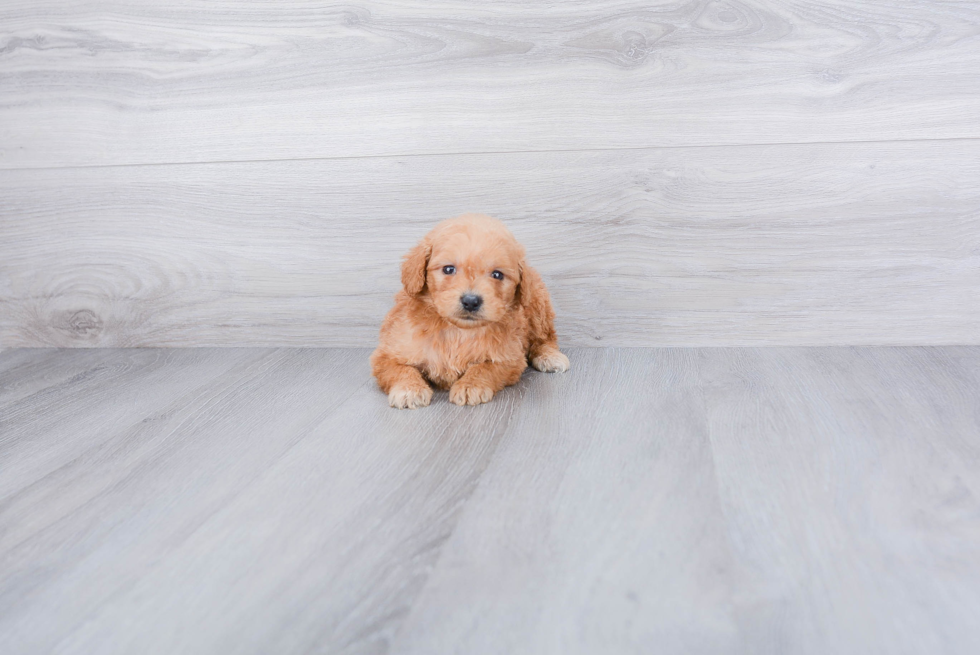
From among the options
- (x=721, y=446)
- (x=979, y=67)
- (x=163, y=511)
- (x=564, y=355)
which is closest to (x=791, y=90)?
(x=979, y=67)

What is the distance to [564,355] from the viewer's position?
5.04 ft

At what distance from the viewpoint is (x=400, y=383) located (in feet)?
4.32

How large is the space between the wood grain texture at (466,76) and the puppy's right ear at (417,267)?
40cm

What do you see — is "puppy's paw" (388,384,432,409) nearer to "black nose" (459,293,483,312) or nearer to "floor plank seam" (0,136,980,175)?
"black nose" (459,293,483,312)

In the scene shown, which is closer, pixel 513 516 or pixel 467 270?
pixel 513 516

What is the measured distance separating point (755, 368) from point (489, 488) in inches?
29.2

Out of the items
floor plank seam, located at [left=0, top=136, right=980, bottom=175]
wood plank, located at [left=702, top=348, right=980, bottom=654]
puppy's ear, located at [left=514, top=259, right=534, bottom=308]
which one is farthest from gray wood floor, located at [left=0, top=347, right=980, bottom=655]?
floor plank seam, located at [left=0, top=136, right=980, bottom=175]

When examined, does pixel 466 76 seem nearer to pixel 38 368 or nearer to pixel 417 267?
pixel 417 267

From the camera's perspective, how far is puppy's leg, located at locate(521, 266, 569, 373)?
1.44m

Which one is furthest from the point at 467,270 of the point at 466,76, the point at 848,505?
the point at 848,505

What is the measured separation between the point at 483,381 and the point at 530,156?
0.56m

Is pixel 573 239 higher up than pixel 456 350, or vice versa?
pixel 573 239

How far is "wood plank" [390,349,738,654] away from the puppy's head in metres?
0.21

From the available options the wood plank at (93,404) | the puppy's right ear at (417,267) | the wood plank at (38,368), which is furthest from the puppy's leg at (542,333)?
the wood plank at (38,368)
